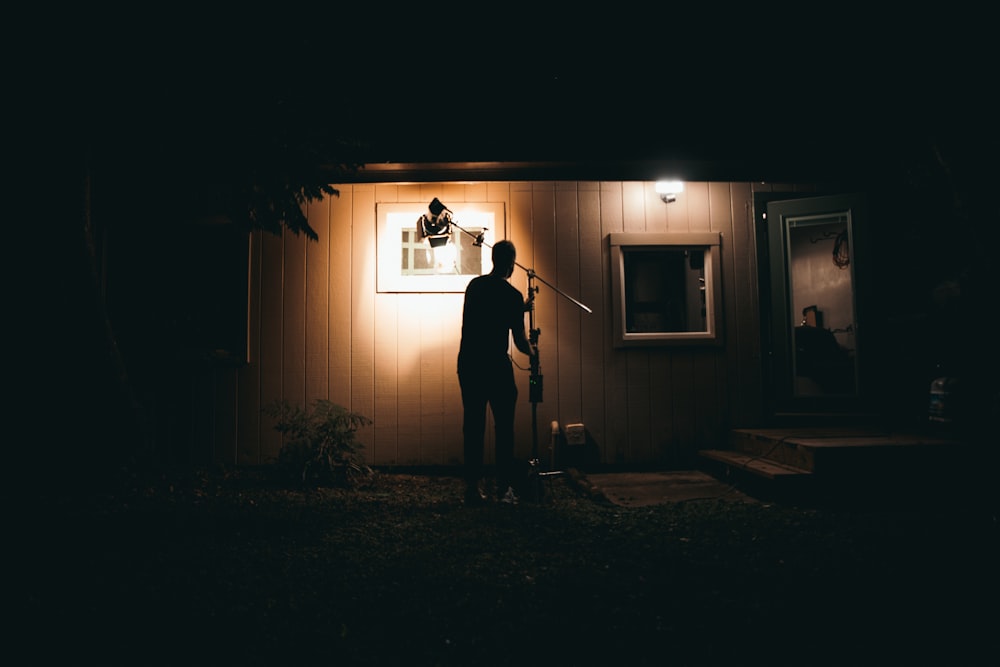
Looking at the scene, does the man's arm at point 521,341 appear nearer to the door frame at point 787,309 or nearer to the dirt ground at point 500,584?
the dirt ground at point 500,584

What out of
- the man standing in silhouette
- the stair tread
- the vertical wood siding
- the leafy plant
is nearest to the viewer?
the man standing in silhouette

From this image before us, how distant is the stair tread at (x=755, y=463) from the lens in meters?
4.23

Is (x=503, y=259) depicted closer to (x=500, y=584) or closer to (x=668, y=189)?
(x=668, y=189)

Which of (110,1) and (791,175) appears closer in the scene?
(110,1)

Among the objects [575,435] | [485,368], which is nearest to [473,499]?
[485,368]

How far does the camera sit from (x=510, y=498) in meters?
4.27

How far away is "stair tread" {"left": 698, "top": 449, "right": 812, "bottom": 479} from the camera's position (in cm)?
423

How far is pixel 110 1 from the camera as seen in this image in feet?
13.2

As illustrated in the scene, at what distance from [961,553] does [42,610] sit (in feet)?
14.3

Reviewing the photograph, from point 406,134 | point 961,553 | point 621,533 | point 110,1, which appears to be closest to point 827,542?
point 961,553

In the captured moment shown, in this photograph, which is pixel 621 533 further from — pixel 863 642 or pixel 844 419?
pixel 844 419

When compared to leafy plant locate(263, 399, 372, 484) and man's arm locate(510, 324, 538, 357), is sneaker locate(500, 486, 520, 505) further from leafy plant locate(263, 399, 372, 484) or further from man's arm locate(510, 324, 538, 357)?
leafy plant locate(263, 399, 372, 484)

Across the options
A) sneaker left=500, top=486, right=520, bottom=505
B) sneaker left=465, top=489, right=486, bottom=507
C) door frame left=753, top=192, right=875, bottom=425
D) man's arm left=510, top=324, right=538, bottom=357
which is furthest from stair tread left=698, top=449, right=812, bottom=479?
sneaker left=465, top=489, right=486, bottom=507

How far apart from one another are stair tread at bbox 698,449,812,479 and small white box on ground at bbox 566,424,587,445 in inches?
47.7
